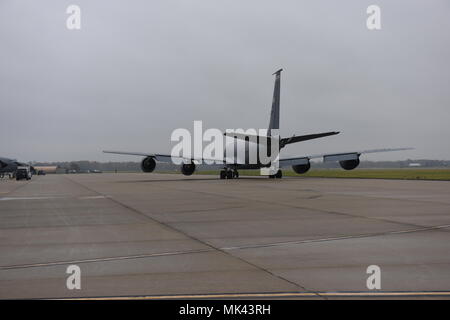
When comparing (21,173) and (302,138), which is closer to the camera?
(302,138)

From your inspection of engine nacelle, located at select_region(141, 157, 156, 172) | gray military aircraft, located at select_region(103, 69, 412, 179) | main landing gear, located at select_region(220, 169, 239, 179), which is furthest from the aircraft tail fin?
engine nacelle, located at select_region(141, 157, 156, 172)

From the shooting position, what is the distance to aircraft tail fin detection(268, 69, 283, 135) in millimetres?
39344

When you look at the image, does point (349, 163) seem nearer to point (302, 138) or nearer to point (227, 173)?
point (302, 138)

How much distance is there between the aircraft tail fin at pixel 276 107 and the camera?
129 ft

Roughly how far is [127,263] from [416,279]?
4033 mm

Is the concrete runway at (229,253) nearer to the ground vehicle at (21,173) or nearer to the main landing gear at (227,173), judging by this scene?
the main landing gear at (227,173)

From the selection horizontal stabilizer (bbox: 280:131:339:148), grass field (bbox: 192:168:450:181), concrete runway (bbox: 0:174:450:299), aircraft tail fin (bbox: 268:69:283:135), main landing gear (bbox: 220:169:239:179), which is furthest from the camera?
grass field (bbox: 192:168:450:181)

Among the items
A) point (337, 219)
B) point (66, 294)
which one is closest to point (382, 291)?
point (66, 294)

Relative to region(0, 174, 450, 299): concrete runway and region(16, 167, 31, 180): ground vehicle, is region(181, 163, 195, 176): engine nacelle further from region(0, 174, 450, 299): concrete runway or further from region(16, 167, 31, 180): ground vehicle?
region(0, 174, 450, 299): concrete runway

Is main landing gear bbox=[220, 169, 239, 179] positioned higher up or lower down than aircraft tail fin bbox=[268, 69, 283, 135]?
lower down

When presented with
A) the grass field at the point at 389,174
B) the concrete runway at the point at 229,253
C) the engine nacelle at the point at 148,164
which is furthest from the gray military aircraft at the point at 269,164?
the concrete runway at the point at 229,253

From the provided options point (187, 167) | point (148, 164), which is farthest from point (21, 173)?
point (187, 167)

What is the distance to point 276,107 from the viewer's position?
131 ft
